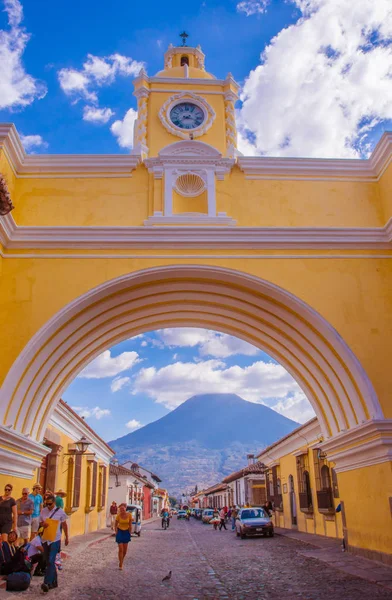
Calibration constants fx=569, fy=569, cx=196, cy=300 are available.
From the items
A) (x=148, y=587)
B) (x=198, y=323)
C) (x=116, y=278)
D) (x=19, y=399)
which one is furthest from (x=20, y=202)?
(x=148, y=587)

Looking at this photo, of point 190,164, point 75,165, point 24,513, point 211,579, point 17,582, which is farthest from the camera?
point 190,164

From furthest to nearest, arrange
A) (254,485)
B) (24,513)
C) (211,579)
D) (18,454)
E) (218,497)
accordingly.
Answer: (218,497), (254,485), (18,454), (24,513), (211,579)

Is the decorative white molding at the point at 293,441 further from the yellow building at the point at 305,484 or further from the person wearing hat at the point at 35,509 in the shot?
the person wearing hat at the point at 35,509

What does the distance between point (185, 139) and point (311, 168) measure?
7.79 feet

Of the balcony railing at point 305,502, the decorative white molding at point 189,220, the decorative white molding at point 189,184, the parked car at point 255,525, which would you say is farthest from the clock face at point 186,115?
the parked car at point 255,525

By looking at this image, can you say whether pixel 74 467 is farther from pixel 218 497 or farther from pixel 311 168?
pixel 218 497

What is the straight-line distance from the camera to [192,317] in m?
11.5

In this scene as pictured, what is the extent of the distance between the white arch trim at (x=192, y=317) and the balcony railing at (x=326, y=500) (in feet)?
15.6

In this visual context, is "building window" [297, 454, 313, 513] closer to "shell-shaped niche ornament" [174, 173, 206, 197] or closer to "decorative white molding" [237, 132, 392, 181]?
"decorative white molding" [237, 132, 392, 181]

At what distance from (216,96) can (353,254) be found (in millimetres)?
4181

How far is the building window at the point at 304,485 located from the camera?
16.8 meters

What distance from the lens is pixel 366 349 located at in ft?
29.9

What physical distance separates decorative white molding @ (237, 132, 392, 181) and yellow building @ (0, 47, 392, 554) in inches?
0.8

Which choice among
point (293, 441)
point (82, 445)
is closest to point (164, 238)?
point (82, 445)
